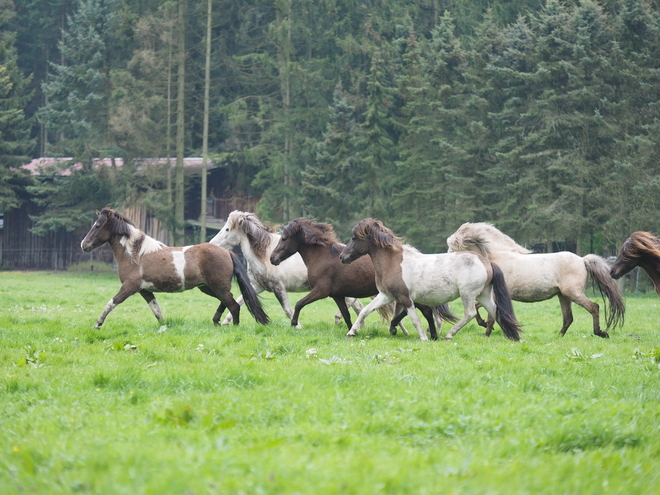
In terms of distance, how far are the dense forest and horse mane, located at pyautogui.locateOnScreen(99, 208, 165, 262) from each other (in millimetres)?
21600

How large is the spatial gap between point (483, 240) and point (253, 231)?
14.0 ft

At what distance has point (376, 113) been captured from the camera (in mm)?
36750

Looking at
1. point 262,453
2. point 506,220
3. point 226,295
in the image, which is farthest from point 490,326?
point 506,220

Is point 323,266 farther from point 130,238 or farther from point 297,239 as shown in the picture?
point 130,238

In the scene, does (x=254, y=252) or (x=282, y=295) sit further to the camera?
(x=254, y=252)

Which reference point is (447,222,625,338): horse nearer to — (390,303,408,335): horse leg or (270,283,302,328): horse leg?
(390,303,408,335): horse leg

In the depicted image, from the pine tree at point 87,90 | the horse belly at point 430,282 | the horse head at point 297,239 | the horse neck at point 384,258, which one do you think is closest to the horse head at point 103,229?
the horse head at point 297,239

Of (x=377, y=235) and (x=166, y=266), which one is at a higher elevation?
(x=377, y=235)

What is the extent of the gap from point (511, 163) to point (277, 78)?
16.3 meters

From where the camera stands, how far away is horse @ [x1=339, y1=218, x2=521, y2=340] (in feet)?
37.1

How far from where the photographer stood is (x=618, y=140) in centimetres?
2981

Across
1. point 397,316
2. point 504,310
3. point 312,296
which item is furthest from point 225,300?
point 504,310

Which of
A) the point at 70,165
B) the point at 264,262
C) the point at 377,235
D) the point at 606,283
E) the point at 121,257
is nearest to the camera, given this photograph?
the point at 377,235

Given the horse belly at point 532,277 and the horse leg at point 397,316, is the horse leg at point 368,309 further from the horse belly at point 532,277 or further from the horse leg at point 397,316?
the horse belly at point 532,277
